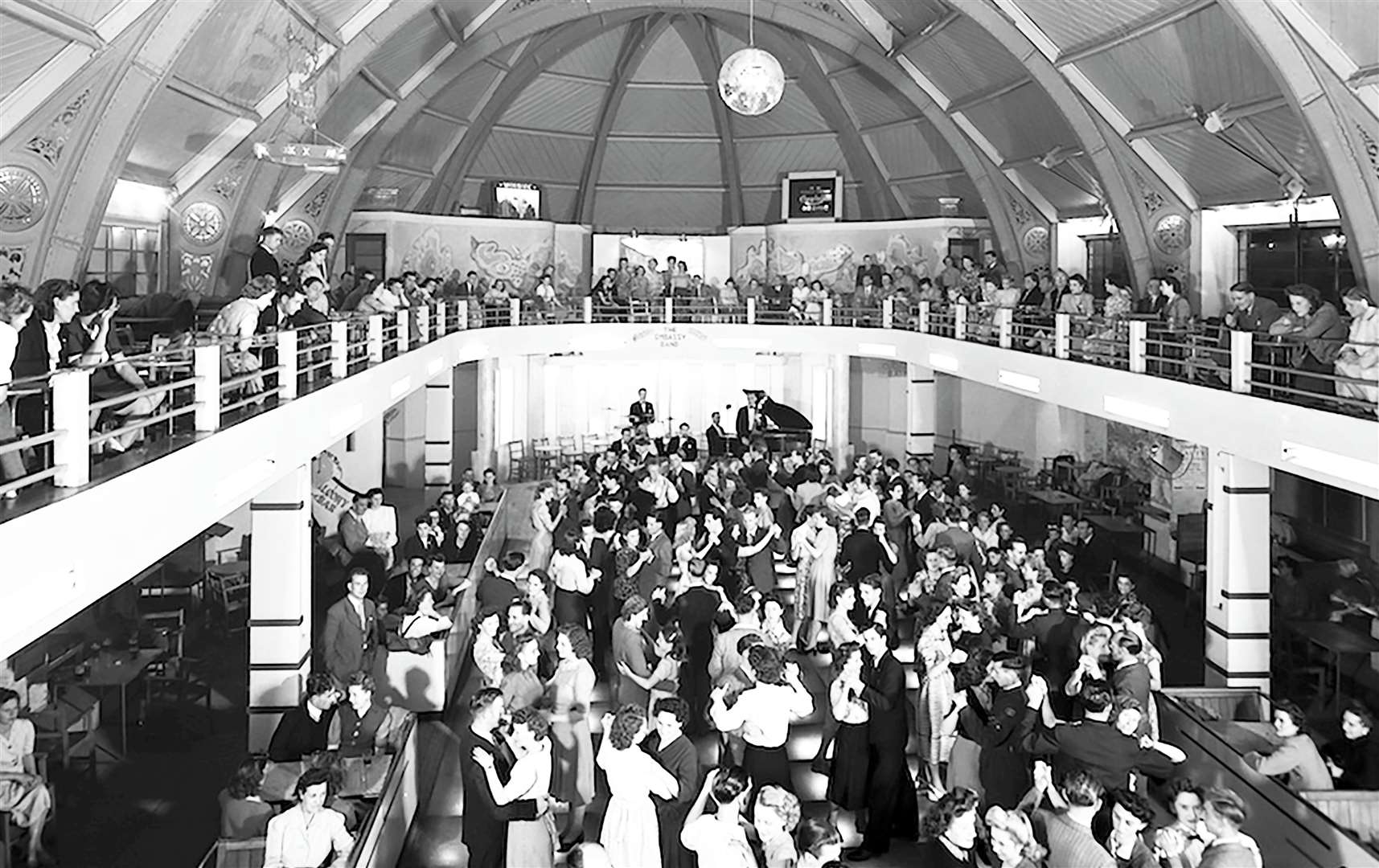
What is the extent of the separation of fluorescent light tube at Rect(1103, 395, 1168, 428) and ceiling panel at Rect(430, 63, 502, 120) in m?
15.8

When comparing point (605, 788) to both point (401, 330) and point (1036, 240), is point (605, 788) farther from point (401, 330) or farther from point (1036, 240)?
point (1036, 240)

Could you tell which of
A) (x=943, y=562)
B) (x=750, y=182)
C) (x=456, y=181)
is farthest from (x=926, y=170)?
(x=943, y=562)

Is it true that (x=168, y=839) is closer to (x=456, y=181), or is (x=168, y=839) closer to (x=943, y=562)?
(x=943, y=562)

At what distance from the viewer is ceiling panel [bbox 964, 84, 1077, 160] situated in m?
21.7

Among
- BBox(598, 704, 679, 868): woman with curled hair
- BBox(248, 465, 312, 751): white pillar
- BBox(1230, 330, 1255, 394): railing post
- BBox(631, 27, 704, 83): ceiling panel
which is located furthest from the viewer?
BBox(631, 27, 704, 83): ceiling panel

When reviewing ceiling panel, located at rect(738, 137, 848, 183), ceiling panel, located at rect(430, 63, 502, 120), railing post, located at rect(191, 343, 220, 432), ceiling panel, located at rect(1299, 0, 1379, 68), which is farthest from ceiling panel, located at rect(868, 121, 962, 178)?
railing post, located at rect(191, 343, 220, 432)

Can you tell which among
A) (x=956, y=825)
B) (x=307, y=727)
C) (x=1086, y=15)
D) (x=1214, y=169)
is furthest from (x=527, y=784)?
(x=1214, y=169)

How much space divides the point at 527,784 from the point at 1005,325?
13198 millimetres

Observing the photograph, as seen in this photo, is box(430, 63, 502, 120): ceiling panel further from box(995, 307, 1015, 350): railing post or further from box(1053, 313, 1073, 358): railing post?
box(1053, 313, 1073, 358): railing post

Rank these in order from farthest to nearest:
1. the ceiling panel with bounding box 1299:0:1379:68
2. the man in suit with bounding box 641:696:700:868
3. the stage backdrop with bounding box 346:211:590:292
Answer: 1. the stage backdrop with bounding box 346:211:590:292
2. the ceiling panel with bounding box 1299:0:1379:68
3. the man in suit with bounding box 641:696:700:868

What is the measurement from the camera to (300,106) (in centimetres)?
1648

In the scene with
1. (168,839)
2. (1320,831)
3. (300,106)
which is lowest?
(168,839)

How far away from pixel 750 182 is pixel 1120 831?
2646 cm

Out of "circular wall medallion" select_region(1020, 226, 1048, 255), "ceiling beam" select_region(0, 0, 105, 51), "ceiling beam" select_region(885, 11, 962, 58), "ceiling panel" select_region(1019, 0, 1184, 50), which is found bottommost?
"circular wall medallion" select_region(1020, 226, 1048, 255)
